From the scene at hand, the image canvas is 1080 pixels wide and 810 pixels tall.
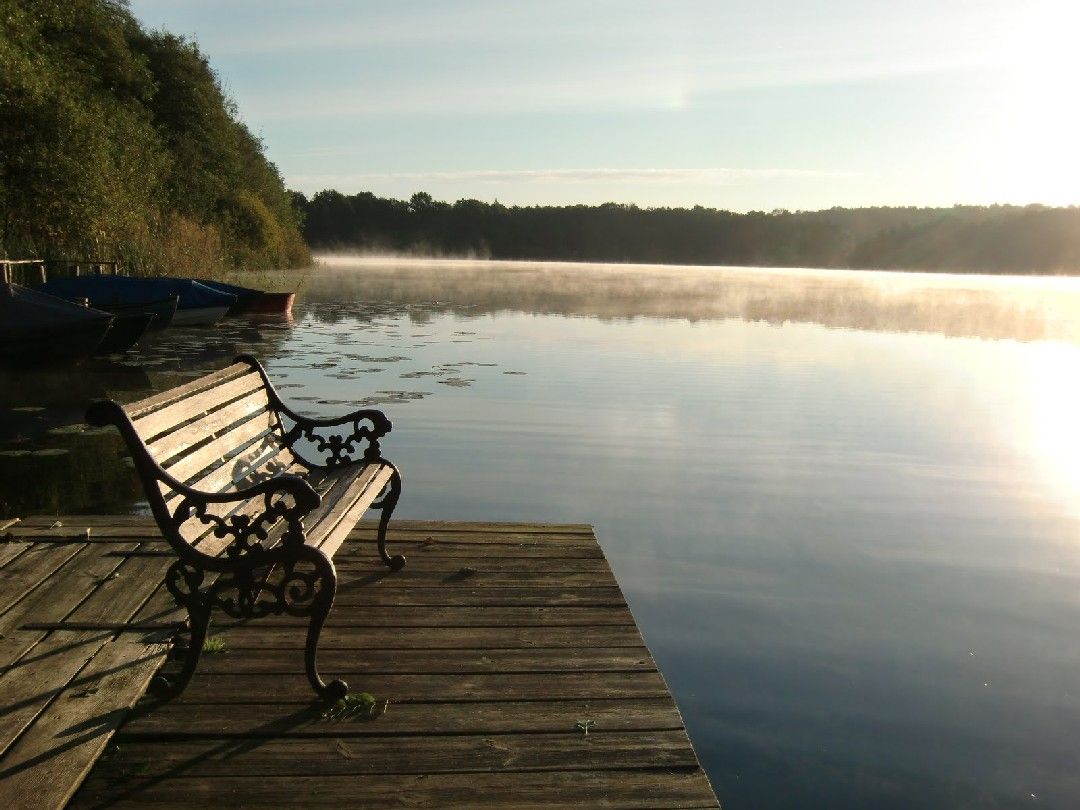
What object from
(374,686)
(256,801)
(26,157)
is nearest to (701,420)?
(374,686)

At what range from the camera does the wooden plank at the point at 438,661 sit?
4434 mm

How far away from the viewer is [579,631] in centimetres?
498

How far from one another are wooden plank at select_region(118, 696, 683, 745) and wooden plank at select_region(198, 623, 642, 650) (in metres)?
0.61

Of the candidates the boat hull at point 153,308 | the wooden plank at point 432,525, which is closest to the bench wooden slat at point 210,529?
the wooden plank at point 432,525

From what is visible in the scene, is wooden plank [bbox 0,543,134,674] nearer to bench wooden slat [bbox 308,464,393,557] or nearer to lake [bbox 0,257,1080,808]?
bench wooden slat [bbox 308,464,393,557]

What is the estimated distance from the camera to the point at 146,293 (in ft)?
77.7

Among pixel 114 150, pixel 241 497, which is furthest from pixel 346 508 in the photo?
pixel 114 150

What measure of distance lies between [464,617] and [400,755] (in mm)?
1412

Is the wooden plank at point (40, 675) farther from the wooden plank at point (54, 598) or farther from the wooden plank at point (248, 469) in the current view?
the wooden plank at point (248, 469)

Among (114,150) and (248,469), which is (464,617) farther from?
(114,150)

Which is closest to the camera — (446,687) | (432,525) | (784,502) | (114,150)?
(446,687)

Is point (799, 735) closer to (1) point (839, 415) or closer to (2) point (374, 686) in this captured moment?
(2) point (374, 686)

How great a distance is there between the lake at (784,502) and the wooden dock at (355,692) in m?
0.95

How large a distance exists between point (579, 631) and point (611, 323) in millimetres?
28243
